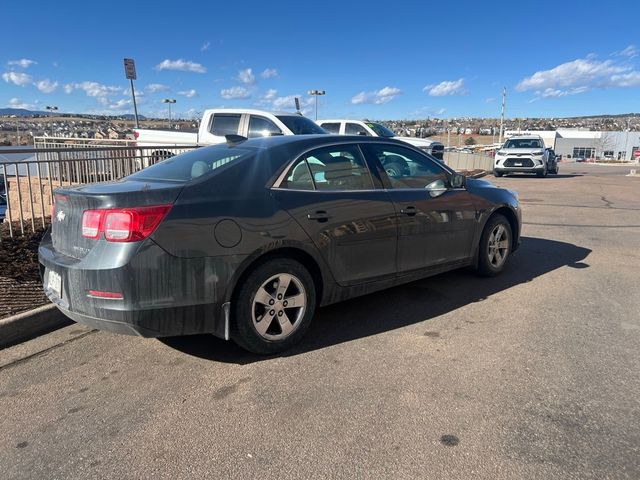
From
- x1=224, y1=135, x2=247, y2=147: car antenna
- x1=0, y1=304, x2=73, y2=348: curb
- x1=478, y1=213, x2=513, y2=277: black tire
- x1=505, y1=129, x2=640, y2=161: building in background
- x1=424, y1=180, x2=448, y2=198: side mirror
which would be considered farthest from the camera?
x1=505, y1=129, x2=640, y2=161: building in background

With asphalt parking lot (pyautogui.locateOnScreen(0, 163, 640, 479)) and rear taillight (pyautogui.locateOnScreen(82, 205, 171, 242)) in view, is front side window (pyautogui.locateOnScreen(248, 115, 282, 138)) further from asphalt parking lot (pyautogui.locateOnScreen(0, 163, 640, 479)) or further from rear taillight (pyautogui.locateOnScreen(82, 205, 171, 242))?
rear taillight (pyautogui.locateOnScreen(82, 205, 171, 242))

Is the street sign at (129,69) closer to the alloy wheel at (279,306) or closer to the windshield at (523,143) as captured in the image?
the alloy wheel at (279,306)

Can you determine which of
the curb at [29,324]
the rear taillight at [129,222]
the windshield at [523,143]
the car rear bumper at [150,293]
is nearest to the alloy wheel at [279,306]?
the car rear bumper at [150,293]

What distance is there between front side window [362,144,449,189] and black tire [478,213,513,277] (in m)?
0.87

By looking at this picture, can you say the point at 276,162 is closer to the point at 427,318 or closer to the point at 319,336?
the point at 319,336

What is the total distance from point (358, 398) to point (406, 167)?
2437 mm

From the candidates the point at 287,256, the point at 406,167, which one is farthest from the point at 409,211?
the point at 287,256

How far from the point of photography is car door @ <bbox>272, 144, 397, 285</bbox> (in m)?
3.82

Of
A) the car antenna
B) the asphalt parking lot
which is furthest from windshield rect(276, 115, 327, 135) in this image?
the asphalt parking lot

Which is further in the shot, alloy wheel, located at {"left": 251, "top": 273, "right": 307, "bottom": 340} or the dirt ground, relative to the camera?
the dirt ground

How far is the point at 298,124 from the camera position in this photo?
1152cm

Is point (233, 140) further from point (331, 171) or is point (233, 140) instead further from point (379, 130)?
point (379, 130)

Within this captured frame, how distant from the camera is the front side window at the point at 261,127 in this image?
1123cm

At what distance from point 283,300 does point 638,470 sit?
7.59ft
